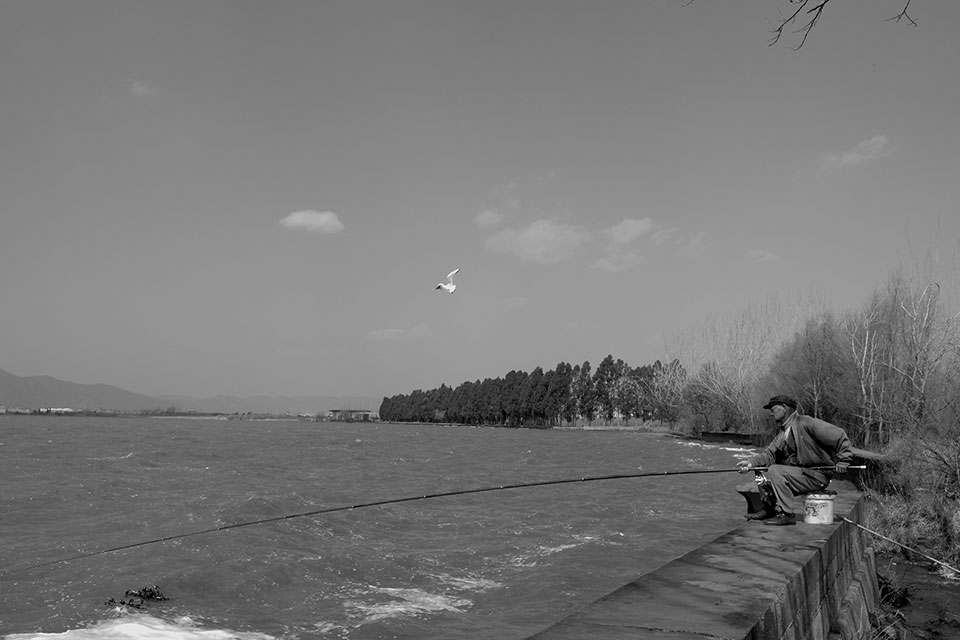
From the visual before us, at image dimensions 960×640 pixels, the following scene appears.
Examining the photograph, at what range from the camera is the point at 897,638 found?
27.2 ft

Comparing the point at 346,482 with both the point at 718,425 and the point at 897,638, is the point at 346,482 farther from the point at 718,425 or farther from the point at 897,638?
the point at 718,425

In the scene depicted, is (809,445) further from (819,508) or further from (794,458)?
(819,508)

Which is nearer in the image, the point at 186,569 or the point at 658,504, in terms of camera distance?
the point at 186,569

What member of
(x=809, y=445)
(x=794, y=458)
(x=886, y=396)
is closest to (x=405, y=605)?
(x=794, y=458)

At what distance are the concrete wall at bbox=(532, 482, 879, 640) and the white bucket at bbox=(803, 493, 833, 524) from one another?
78mm

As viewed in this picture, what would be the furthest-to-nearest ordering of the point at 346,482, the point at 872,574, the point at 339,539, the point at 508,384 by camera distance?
the point at 508,384
the point at 346,482
the point at 339,539
the point at 872,574

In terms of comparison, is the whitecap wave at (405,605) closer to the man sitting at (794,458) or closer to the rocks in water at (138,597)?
the rocks in water at (138,597)

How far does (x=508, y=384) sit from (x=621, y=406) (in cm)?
2493

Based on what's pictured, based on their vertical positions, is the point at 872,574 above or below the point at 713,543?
below

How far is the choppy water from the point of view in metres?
9.64

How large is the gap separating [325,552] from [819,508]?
9049 millimetres

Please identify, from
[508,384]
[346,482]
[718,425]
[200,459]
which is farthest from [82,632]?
[508,384]

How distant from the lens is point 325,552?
13.9 m

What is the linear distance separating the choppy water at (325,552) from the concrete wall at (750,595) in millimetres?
3460
